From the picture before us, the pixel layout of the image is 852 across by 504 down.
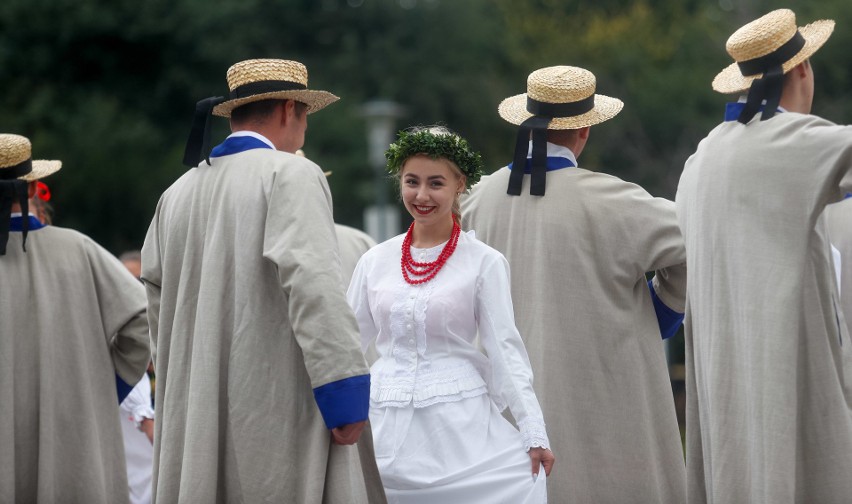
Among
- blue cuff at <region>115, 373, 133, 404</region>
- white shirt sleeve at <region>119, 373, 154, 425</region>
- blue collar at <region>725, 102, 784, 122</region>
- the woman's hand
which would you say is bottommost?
white shirt sleeve at <region>119, 373, 154, 425</region>

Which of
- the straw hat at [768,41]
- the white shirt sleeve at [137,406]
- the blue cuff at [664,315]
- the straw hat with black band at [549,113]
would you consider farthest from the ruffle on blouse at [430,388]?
the white shirt sleeve at [137,406]

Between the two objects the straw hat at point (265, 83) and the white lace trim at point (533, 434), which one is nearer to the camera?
the white lace trim at point (533, 434)

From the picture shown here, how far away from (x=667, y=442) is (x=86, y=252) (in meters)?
3.08

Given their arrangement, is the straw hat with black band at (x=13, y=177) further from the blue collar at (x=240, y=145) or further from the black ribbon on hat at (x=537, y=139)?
the black ribbon on hat at (x=537, y=139)

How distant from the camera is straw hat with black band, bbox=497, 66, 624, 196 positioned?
608 cm

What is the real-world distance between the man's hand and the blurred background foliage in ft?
67.6

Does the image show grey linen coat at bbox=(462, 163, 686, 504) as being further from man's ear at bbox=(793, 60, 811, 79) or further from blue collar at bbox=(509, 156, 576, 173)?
man's ear at bbox=(793, 60, 811, 79)

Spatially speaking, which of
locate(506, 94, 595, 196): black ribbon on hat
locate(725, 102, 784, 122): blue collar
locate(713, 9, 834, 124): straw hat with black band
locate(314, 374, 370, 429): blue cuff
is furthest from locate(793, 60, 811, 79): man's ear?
locate(314, 374, 370, 429): blue cuff

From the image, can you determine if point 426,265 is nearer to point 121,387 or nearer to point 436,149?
point 436,149

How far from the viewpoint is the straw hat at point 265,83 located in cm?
526

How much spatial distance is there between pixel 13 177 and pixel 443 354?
2.82 metres

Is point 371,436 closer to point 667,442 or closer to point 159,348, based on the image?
point 159,348

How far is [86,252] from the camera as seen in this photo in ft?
23.4

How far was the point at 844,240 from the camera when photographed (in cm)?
723
